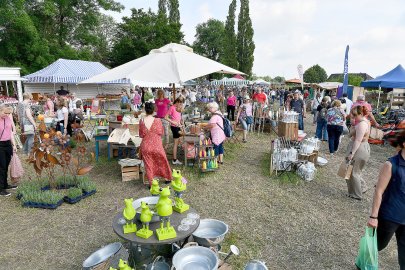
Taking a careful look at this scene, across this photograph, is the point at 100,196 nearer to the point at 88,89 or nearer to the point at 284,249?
the point at 284,249

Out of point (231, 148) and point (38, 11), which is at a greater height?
point (38, 11)

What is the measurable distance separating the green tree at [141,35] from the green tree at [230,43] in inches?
506

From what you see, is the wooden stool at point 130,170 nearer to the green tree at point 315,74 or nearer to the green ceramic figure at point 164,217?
the green ceramic figure at point 164,217

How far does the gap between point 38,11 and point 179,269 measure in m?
28.1

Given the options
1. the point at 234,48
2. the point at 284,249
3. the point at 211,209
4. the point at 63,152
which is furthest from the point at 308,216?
the point at 234,48

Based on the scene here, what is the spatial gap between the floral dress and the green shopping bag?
3487 millimetres

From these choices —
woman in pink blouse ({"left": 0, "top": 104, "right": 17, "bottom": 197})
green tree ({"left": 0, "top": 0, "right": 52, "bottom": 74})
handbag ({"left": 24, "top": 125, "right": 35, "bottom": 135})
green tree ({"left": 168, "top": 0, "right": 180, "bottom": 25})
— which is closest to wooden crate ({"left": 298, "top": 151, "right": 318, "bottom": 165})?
woman in pink blouse ({"left": 0, "top": 104, "right": 17, "bottom": 197})

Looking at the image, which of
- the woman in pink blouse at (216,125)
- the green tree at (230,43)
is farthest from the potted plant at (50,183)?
the green tree at (230,43)

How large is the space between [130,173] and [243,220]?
9.45ft

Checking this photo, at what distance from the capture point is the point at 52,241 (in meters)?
3.83

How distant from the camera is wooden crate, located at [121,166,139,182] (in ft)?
19.5

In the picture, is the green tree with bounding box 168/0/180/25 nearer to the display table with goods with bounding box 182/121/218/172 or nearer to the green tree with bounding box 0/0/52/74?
the green tree with bounding box 0/0/52/74

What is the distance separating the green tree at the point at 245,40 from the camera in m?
42.2

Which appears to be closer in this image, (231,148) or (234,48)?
(231,148)
